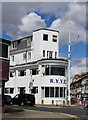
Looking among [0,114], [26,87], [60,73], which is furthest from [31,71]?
[0,114]

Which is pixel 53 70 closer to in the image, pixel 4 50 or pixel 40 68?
pixel 40 68

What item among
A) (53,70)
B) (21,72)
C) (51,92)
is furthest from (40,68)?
(21,72)

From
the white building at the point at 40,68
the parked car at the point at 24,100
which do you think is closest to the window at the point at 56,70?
the white building at the point at 40,68

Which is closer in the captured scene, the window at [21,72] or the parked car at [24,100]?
the parked car at [24,100]

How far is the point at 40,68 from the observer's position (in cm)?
4191

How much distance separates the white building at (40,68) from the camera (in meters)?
40.9

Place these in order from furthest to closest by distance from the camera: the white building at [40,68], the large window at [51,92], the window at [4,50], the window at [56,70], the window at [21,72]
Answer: the window at [21,72], the window at [56,70], the white building at [40,68], the large window at [51,92], the window at [4,50]

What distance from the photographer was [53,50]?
153 feet

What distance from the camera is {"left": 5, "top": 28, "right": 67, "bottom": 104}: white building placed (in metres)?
40.9

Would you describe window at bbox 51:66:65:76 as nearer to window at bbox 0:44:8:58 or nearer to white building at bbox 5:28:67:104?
white building at bbox 5:28:67:104

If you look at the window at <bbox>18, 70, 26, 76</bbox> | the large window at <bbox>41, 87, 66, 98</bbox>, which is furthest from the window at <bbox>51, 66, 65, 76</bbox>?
the window at <bbox>18, 70, 26, 76</bbox>

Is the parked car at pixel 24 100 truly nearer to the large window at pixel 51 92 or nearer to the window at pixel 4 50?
the large window at pixel 51 92

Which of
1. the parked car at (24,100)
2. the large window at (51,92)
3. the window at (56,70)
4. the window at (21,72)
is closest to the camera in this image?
the parked car at (24,100)

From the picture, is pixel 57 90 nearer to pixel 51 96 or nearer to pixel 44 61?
pixel 51 96
